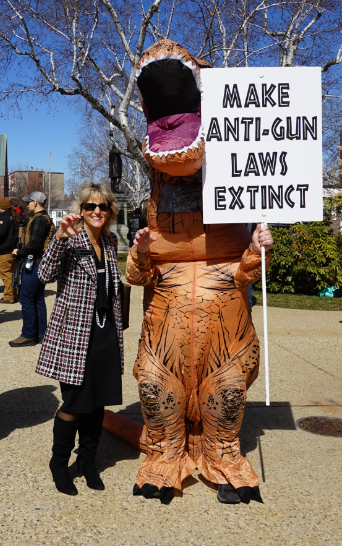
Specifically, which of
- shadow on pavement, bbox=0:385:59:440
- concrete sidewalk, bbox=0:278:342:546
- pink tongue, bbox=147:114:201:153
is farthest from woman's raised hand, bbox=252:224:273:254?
shadow on pavement, bbox=0:385:59:440

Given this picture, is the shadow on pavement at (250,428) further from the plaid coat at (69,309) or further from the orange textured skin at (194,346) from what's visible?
the plaid coat at (69,309)

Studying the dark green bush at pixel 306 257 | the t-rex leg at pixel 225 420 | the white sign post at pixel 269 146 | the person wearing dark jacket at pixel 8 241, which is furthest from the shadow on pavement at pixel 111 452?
the dark green bush at pixel 306 257

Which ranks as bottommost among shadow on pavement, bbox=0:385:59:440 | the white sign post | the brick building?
Result: shadow on pavement, bbox=0:385:59:440

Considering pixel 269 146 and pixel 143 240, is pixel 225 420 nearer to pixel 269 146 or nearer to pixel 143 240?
pixel 143 240

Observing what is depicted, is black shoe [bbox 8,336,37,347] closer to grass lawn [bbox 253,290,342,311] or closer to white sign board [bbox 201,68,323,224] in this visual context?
white sign board [bbox 201,68,323,224]

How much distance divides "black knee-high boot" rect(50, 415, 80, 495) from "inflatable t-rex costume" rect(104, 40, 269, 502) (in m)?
0.40

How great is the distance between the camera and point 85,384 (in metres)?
3.05

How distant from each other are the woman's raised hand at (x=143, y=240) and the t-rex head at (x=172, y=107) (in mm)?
371

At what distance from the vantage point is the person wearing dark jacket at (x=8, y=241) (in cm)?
920

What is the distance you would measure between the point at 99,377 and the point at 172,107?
1.59m

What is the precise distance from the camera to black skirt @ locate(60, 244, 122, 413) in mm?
3039

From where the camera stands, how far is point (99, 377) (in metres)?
3.12

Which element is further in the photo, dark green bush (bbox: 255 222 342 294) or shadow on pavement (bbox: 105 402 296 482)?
dark green bush (bbox: 255 222 342 294)

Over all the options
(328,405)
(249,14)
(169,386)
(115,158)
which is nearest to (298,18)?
(249,14)
